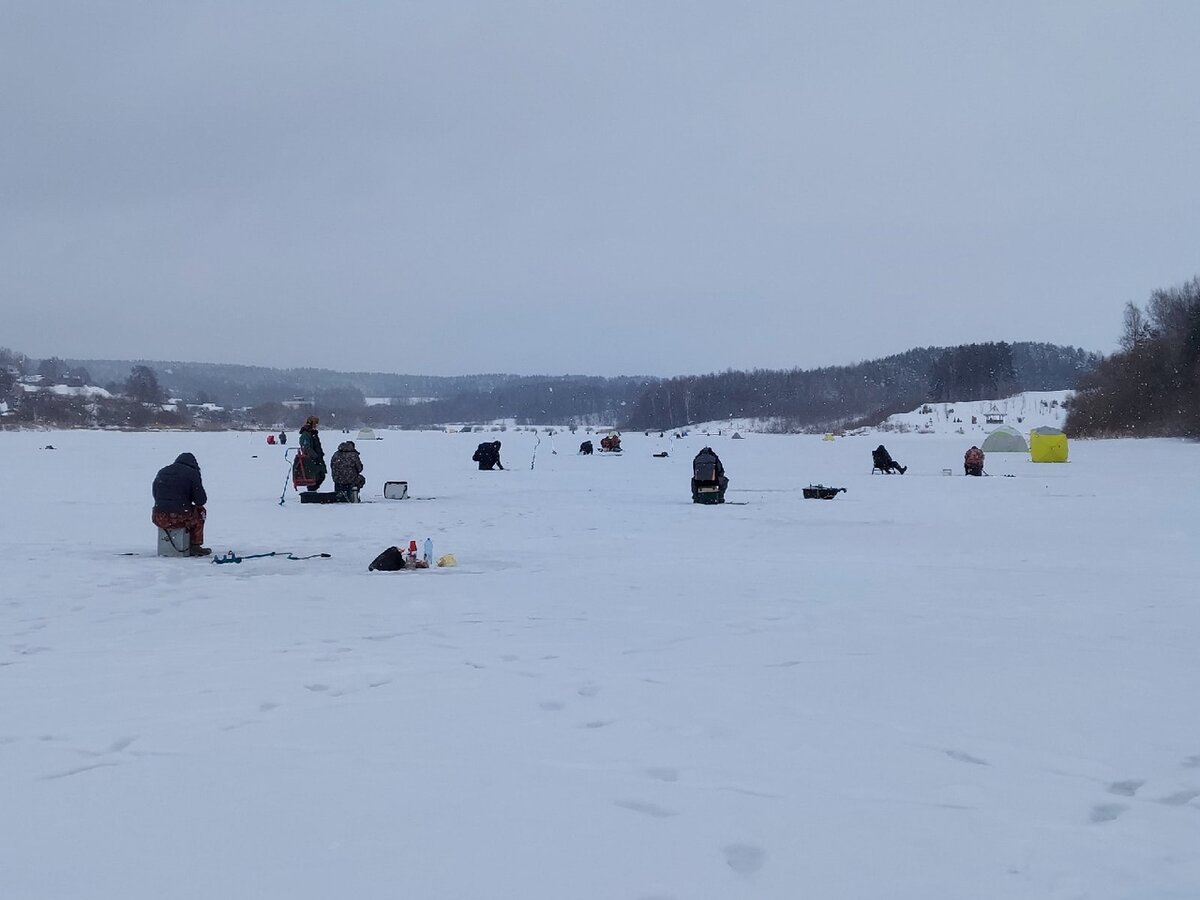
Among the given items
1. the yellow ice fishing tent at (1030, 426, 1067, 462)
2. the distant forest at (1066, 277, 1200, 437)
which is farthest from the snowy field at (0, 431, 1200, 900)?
the distant forest at (1066, 277, 1200, 437)

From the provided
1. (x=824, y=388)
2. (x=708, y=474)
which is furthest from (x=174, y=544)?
(x=824, y=388)

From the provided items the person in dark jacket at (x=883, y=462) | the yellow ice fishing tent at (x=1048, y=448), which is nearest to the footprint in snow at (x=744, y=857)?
the person in dark jacket at (x=883, y=462)

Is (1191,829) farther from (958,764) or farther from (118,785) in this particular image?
(118,785)

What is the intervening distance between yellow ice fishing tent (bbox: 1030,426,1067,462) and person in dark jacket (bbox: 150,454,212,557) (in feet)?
93.5

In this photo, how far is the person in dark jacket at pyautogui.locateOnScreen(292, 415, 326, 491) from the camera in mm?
18672

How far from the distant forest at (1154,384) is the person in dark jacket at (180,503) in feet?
163

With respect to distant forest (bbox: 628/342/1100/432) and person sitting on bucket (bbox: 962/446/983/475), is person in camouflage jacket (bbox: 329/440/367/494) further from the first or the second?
distant forest (bbox: 628/342/1100/432)

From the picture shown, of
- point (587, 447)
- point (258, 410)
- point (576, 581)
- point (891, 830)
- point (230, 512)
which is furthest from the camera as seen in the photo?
point (258, 410)

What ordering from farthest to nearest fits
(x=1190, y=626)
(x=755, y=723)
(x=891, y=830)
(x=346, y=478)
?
(x=346, y=478), (x=1190, y=626), (x=755, y=723), (x=891, y=830)

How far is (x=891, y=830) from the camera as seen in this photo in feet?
11.4

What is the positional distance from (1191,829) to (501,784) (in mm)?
2509

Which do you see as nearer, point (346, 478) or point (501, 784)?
point (501, 784)

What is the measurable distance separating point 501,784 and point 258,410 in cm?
17919

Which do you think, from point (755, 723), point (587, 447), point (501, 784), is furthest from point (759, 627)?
point (587, 447)
